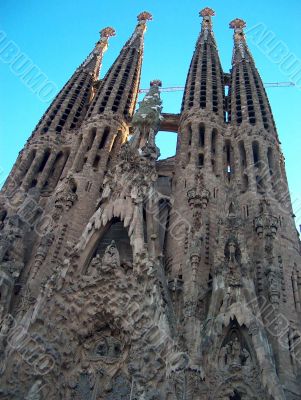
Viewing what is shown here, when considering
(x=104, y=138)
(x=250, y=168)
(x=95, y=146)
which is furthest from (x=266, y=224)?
(x=104, y=138)

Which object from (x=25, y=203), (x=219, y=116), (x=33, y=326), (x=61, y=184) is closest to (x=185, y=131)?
Result: (x=219, y=116)

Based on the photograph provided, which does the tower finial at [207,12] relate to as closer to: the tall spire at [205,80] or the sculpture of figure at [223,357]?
the tall spire at [205,80]

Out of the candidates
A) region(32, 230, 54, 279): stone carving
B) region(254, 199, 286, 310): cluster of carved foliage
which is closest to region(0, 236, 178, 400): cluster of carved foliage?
region(32, 230, 54, 279): stone carving

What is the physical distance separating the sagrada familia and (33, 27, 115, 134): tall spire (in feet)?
1.20

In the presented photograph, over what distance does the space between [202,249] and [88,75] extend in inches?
780

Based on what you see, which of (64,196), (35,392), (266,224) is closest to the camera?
(35,392)

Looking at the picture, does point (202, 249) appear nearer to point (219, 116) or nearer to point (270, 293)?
point (270, 293)

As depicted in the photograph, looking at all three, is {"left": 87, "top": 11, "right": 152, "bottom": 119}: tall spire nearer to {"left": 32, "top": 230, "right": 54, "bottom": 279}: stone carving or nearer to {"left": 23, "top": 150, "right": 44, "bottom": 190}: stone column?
{"left": 23, "top": 150, "right": 44, "bottom": 190}: stone column

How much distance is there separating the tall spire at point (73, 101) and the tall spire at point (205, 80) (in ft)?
21.8

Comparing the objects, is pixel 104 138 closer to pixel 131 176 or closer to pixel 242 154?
pixel 131 176

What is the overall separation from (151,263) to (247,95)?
625 inches

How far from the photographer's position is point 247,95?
93.7 ft

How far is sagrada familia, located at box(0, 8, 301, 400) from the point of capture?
14281 mm

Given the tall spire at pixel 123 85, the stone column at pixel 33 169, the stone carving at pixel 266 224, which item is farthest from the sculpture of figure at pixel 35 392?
the tall spire at pixel 123 85
